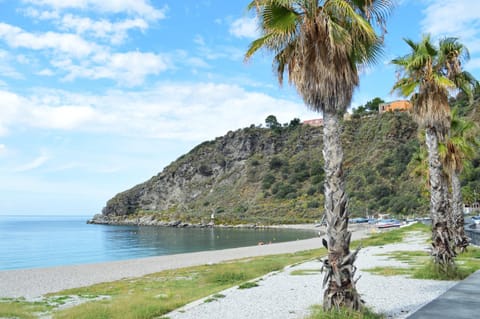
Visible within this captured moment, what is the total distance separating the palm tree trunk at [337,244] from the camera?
25.1ft

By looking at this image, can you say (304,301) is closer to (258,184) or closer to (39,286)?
(39,286)

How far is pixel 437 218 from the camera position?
506 inches

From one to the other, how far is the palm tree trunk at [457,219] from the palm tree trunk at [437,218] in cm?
670

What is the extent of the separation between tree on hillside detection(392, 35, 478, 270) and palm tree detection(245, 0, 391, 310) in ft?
17.5

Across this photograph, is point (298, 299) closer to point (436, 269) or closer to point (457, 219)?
point (436, 269)

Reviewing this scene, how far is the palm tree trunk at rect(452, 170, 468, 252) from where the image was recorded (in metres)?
19.0

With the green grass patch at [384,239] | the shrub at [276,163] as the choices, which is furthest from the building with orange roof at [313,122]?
the green grass patch at [384,239]

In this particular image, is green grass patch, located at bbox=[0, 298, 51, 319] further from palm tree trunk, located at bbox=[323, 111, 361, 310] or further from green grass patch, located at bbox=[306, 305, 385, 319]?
palm tree trunk, located at bbox=[323, 111, 361, 310]

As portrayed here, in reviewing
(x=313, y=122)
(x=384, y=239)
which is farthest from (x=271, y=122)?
(x=384, y=239)

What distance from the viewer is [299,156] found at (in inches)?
5236

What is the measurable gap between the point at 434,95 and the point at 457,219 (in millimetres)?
9019

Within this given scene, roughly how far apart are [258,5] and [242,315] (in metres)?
6.34

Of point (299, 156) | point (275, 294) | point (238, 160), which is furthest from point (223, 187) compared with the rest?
point (275, 294)

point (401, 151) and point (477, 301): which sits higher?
point (401, 151)
